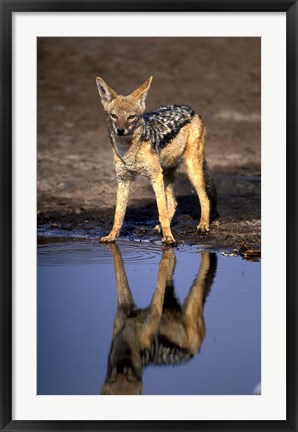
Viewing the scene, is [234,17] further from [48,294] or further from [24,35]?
[48,294]

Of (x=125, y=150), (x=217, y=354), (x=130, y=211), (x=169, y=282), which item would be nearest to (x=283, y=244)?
(x=217, y=354)

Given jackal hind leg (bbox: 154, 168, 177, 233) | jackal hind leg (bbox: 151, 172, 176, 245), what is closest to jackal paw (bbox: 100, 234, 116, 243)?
jackal hind leg (bbox: 151, 172, 176, 245)

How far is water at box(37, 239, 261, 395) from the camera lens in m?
5.82

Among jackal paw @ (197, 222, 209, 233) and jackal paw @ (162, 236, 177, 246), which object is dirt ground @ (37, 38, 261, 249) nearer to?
jackal paw @ (197, 222, 209, 233)

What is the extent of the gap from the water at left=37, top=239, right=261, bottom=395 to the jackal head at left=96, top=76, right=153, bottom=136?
1362mm

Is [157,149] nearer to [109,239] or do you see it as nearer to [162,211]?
[162,211]

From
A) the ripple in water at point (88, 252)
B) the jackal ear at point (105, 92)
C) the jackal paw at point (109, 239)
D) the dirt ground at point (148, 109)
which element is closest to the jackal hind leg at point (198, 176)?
the dirt ground at point (148, 109)

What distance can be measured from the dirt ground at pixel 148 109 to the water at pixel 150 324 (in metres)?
1.38

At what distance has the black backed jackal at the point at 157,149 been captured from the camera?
9.07 meters

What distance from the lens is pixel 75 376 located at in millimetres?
5879

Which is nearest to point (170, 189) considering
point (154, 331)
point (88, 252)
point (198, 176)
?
point (198, 176)

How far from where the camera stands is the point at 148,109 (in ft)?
55.7

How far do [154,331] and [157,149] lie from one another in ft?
11.5

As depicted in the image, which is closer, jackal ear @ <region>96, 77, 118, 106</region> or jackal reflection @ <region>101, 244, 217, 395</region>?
jackal reflection @ <region>101, 244, 217, 395</region>
